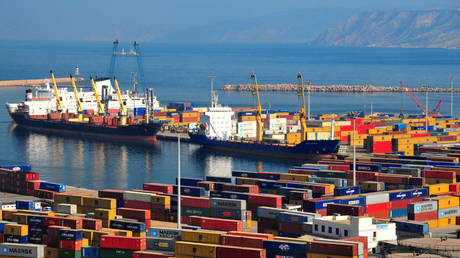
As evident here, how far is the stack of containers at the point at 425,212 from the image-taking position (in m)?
22.5

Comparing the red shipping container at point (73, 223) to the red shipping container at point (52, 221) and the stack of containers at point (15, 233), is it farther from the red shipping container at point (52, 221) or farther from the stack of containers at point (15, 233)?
the stack of containers at point (15, 233)

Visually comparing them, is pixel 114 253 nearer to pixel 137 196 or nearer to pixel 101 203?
pixel 101 203

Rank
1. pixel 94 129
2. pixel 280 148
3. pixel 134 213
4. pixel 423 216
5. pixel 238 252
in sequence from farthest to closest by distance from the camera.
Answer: pixel 94 129 → pixel 280 148 → pixel 134 213 → pixel 423 216 → pixel 238 252

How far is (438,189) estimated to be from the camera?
26688mm

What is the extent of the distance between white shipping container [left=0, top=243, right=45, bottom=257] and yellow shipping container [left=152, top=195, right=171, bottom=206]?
5220 mm

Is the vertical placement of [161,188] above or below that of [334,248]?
above

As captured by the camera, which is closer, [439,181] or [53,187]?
[53,187]

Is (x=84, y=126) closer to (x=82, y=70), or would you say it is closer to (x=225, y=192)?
(x=225, y=192)

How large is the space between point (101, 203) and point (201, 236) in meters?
5.95

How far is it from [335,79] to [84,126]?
196 ft

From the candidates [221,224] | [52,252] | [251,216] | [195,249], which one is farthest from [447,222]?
[52,252]

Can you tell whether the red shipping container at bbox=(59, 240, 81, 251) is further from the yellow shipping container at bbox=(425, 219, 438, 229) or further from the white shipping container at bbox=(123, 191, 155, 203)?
the yellow shipping container at bbox=(425, 219, 438, 229)

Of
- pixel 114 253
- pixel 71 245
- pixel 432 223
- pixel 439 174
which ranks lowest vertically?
pixel 114 253

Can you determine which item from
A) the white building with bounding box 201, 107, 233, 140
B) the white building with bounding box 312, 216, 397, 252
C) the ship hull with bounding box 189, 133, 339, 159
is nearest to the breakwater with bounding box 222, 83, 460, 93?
the white building with bounding box 201, 107, 233, 140
